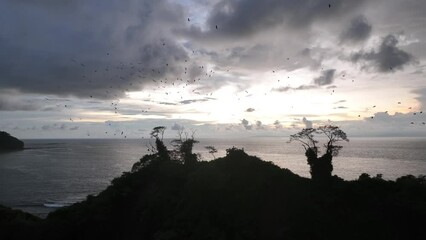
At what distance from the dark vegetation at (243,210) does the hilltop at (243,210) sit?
11cm

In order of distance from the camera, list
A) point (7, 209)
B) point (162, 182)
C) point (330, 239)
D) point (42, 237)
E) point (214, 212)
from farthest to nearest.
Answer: point (162, 182) < point (7, 209) < point (42, 237) < point (214, 212) < point (330, 239)

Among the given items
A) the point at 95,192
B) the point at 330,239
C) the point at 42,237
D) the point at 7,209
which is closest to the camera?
the point at 330,239

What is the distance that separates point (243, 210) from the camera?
47062 millimetres

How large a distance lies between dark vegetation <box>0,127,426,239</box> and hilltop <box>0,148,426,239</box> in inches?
4.4

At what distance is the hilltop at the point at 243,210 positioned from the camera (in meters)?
43.3

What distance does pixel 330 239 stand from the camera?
41.5 m

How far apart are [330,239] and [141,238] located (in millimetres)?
26968

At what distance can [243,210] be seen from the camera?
154ft

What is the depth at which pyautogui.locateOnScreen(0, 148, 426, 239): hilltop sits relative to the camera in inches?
1706

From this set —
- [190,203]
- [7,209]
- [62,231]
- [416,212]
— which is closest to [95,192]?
[7,209]

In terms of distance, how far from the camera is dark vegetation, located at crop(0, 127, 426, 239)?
43344 mm

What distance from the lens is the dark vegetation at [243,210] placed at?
43344 mm

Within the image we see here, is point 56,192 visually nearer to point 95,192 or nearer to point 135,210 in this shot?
point 95,192

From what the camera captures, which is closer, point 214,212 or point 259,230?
point 259,230
